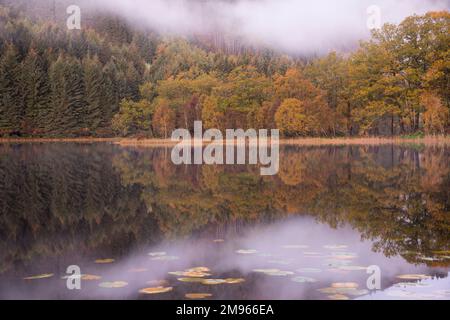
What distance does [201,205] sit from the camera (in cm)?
1222

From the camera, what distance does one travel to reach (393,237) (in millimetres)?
8594

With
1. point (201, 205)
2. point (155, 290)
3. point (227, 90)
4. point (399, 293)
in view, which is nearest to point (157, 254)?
point (155, 290)

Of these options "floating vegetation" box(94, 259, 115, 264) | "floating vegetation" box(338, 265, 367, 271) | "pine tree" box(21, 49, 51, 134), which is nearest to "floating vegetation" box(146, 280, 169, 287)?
"floating vegetation" box(94, 259, 115, 264)

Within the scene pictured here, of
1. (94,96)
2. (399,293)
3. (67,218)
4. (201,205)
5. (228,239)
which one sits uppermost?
(94,96)

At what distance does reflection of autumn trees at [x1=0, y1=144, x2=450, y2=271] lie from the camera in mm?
8461

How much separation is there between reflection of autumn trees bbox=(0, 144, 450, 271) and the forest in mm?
34592

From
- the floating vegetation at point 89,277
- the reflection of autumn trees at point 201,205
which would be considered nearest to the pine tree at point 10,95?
the reflection of autumn trees at point 201,205

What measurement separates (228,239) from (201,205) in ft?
12.0

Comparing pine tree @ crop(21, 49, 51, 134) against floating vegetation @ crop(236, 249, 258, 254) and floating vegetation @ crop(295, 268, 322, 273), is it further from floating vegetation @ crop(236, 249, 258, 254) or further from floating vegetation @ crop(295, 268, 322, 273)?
floating vegetation @ crop(295, 268, 322, 273)

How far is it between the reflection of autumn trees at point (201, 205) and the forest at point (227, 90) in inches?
1362

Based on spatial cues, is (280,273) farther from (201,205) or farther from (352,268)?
(201,205)

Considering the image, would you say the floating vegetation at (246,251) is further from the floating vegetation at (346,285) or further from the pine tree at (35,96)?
the pine tree at (35,96)
